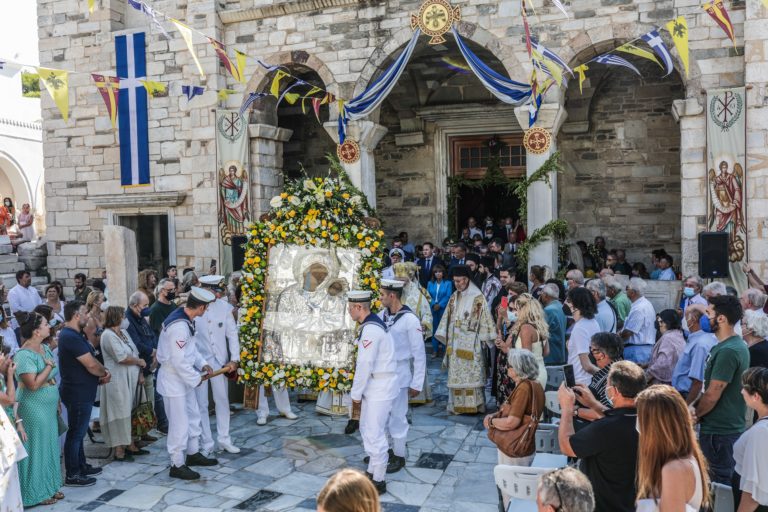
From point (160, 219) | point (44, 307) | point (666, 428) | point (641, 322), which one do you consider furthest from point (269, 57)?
point (666, 428)

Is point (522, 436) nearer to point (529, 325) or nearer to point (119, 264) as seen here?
point (529, 325)

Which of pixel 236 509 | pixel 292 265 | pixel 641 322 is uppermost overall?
pixel 292 265

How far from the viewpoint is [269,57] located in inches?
509

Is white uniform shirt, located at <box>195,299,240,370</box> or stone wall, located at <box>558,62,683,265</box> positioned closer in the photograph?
white uniform shirt, located at <box>195,299,240,370</box>

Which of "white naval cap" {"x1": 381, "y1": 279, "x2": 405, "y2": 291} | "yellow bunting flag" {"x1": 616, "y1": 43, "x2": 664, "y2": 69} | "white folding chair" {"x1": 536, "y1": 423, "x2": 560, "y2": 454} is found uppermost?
"yellow bunting flag" {"x1": 616, "y1": 43, "x2": 664, "y2": 69}

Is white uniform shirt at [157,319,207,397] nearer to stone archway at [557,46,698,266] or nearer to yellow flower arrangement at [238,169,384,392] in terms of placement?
yellow flower arrangement at [238,169,384,392]

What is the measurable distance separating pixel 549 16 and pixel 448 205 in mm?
5334

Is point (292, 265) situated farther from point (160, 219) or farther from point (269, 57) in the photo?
point (160, 219)

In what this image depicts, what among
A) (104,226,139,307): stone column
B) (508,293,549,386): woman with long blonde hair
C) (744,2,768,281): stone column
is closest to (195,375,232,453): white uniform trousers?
(104,226,139,307): stone column

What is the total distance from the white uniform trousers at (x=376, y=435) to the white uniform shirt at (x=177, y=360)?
5.22 ft

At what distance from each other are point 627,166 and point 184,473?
37.0ft

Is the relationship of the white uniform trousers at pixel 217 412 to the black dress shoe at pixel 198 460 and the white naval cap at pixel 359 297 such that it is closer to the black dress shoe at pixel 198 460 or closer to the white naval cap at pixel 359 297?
the black dress shoe at pixel 198 460

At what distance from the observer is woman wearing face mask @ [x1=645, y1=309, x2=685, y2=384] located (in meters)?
5.91

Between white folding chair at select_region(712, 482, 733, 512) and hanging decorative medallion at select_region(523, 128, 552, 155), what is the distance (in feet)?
A: 27.1
